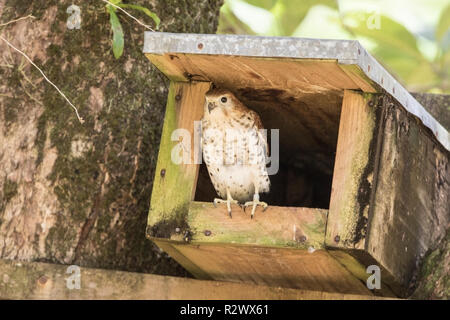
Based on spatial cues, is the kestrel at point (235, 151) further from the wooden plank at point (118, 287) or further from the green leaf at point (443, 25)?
the green leaf at point (443, 25)

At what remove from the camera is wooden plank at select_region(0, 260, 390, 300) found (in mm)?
2771

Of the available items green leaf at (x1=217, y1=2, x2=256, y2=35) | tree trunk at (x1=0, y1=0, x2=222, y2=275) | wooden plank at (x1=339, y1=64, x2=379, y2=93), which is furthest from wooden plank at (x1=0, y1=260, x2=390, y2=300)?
green leaf at (x1=217, y1=2, x2=256, y2=35)

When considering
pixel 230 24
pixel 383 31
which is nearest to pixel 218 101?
pixel 383 31

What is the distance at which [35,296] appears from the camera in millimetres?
2754

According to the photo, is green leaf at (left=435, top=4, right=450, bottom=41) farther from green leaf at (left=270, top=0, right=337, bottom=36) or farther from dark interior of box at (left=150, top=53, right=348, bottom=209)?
dark interior of box at (left=150, top=53, right=348, bottom=209)

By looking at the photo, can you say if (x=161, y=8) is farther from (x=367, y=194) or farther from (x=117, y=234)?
(x=367, y=194)

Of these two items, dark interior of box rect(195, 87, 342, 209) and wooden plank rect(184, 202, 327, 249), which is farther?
dark interior of box rect(195, 87, 342, 209)

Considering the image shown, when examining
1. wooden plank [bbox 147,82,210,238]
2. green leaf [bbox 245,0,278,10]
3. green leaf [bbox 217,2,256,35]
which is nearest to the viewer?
wooden plank [bbox 147,82,210,238]

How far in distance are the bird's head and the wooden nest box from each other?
0.04 metres

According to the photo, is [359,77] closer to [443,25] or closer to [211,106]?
[211,106]

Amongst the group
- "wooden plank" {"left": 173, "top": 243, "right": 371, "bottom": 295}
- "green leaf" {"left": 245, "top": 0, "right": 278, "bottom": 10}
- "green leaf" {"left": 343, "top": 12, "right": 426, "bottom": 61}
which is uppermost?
"green leaf" {"left": 343, "top": 12, "right": 426, "bottom": 61}

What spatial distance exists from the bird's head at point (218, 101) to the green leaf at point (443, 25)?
1628 mm

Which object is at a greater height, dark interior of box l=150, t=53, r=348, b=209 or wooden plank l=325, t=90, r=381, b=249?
dark interior of box l=150, t=53, r=348, b=209
